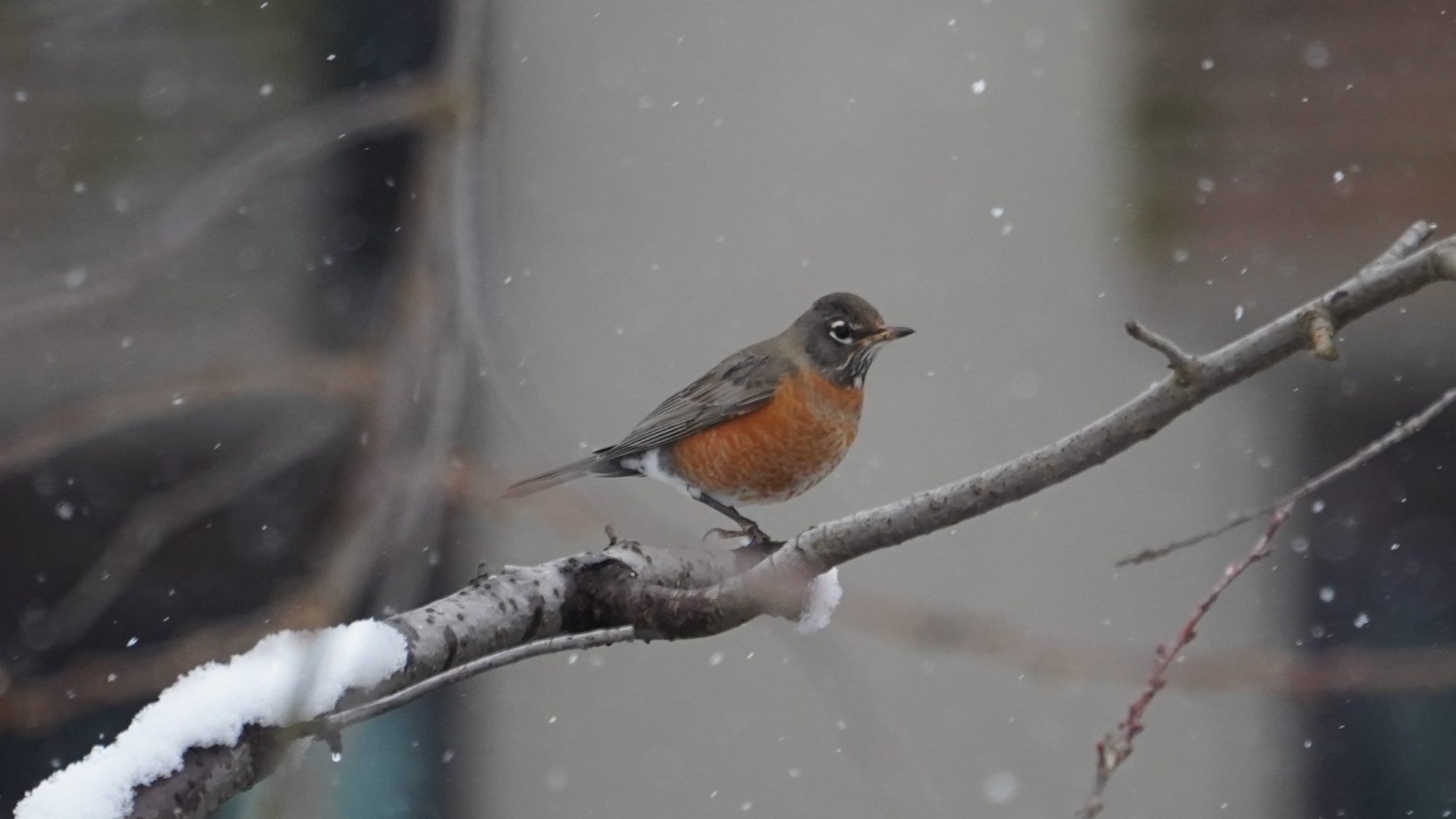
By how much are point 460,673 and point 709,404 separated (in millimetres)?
1580

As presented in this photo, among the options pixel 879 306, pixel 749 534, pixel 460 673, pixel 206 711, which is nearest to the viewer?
pixel 206 711

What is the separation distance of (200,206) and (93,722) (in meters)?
4.30

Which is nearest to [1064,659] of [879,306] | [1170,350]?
[1170,350]

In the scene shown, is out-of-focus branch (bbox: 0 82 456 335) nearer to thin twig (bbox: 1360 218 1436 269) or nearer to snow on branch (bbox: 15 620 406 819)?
snow on branch (bbox: 15 620 406 819)

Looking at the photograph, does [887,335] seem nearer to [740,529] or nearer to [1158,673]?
[740,529]

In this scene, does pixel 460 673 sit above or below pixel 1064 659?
above

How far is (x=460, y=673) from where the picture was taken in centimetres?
147

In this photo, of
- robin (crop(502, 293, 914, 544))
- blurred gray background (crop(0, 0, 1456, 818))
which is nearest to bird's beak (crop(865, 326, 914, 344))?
robin (crop(502, 293, 914, 544))

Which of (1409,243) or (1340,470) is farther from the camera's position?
(1409,243)

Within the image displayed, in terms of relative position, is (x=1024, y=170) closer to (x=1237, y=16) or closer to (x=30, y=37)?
(x=1237, y=16)

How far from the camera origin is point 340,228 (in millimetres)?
4844

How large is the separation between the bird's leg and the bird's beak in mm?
481

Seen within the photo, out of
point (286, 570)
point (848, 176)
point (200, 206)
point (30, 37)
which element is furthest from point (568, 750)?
point (200, 206)

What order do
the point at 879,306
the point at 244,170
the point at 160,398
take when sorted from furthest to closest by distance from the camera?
the point at 879,306
the point at 160,398
the point at 244,170
